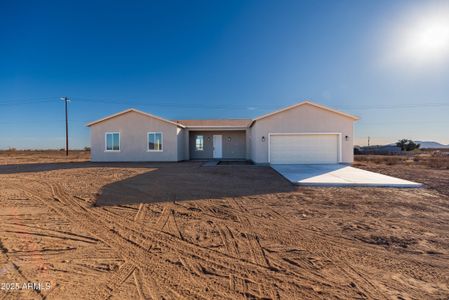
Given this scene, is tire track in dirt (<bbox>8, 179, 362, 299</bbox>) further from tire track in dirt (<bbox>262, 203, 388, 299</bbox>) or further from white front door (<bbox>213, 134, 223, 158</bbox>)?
white front door (<bbox>213, 134, 223, 158</bbox>)

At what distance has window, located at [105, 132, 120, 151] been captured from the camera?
1636 cm

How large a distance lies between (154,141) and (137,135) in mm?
1430

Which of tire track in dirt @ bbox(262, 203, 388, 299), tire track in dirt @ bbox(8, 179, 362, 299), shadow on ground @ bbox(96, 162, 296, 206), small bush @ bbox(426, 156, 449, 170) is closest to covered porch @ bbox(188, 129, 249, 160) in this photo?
shadow on ground @ bbox(96, 162, 296, 206)

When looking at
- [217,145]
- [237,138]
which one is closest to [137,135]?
[217,145]

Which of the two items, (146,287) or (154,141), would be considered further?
(154,141)

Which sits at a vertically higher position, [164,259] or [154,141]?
[154,141]

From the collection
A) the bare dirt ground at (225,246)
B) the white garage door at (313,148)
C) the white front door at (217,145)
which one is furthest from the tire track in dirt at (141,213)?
the white front door at (217,145)

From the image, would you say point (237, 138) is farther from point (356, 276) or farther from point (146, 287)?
point (146, 287)

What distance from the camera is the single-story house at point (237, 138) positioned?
13.7 metres

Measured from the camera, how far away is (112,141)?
53.9 ft

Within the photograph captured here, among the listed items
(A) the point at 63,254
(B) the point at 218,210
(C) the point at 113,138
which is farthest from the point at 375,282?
(C) the point at 113,138

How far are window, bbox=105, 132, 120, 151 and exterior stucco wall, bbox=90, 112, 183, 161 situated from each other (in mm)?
256

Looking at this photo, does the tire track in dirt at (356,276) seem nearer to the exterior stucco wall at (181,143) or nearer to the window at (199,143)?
the exterior stucco wall at (181,143)

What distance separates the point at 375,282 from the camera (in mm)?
2314
